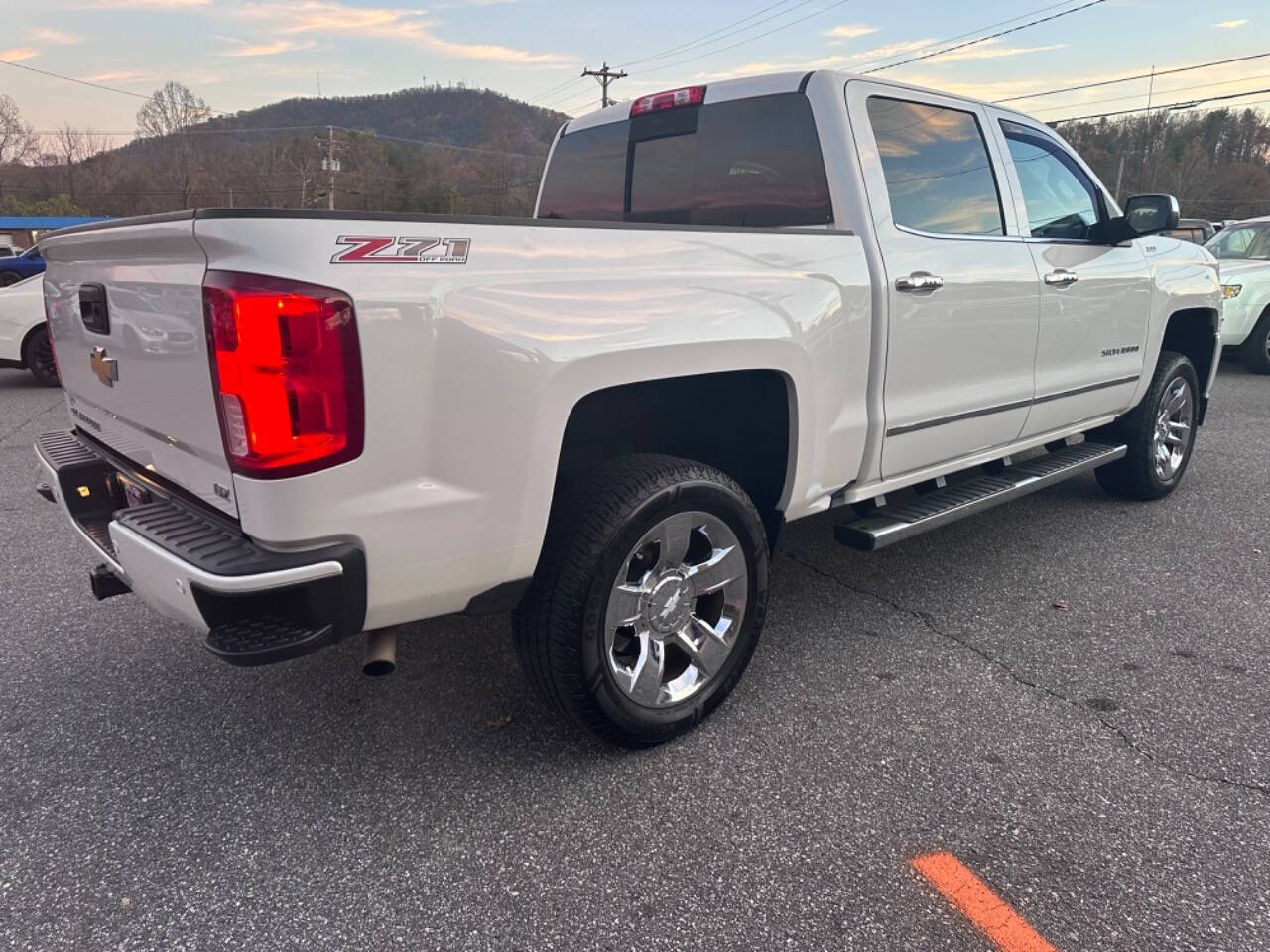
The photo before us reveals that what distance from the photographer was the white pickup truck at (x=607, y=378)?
189 cm

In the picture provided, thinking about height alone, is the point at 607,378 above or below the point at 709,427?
above

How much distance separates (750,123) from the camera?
11.1ft

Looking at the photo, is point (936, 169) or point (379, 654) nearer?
point (379, 654)

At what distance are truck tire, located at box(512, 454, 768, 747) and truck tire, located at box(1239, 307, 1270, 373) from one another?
419 inches

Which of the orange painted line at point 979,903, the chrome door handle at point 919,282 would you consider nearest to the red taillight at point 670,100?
the chrome door handle at point 919,282

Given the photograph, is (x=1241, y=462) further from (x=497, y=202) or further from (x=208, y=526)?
(x=497, y=202)

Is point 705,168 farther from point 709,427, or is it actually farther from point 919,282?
point 709,427

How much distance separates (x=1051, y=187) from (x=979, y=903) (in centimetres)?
334

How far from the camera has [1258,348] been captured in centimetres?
1062

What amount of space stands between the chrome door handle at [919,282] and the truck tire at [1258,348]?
384 inches

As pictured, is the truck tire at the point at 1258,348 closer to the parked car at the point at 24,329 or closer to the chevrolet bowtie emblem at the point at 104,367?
the chevrolet bowtie emblem at the point at 104,367

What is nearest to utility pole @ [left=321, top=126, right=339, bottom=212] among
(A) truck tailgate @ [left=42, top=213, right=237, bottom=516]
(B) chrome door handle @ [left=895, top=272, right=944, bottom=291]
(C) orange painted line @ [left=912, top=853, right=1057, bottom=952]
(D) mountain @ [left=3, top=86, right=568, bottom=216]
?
(D) mountain @ [left=3, top=86, right=568, bottom=216]

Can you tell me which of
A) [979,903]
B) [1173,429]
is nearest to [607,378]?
[979,903]

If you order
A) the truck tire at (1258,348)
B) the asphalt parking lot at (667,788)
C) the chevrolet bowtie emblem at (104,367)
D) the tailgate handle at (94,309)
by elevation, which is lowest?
the asphalt parking lot at (667,788)
